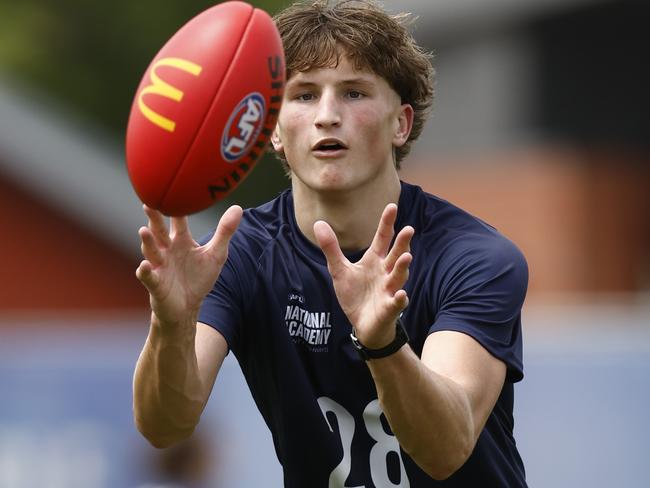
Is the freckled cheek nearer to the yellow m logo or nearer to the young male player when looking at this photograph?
the young male player

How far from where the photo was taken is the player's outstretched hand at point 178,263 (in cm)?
506

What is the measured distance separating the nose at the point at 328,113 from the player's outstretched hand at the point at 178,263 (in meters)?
0.56

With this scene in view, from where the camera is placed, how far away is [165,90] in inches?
200

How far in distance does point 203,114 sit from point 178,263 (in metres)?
0.50

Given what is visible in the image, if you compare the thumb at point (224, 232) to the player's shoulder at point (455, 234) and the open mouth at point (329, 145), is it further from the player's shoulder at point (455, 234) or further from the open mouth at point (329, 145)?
the player's shoulder at point (455, 234)

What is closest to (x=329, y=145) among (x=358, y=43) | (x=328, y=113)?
(x=328, y=113)

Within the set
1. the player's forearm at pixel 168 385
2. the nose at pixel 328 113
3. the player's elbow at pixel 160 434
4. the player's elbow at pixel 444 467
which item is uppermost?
the nose at pixel 328 113

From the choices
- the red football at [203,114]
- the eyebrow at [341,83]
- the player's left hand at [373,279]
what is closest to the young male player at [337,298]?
the eyebrow at [341,83]

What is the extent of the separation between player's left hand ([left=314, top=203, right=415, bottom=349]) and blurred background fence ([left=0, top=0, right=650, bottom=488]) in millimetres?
4606

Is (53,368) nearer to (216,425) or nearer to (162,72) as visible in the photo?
(216,425)

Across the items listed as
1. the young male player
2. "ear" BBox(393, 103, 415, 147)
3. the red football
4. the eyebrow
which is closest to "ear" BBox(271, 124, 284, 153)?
the young male player

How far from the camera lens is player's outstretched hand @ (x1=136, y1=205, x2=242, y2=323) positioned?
506 centimetres

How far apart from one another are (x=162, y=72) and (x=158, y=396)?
1.08 meters

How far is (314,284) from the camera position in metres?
5.85
